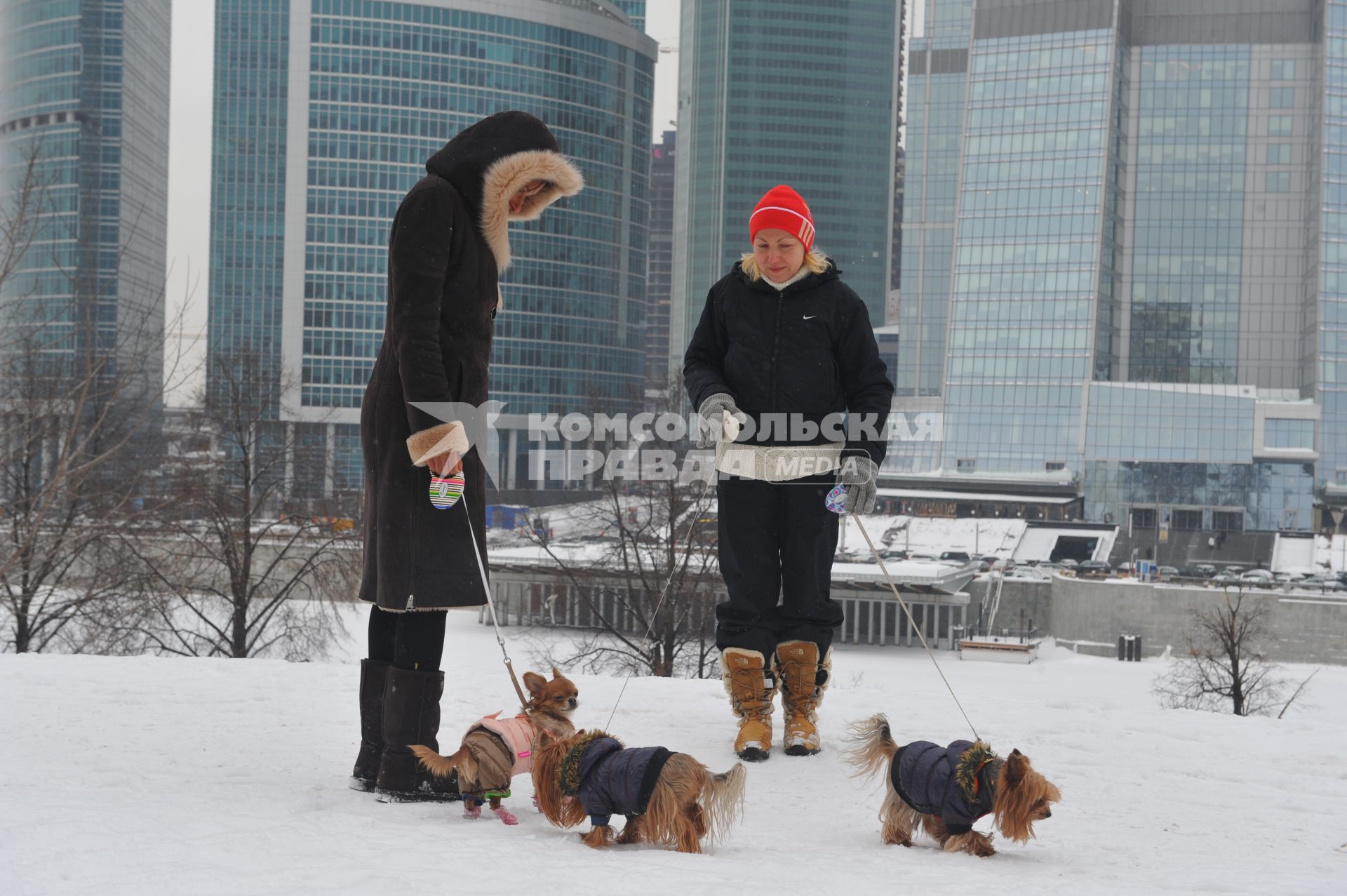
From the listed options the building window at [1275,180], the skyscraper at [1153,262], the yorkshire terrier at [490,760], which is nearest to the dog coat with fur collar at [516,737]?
the yorkshire terrier at [490,760]

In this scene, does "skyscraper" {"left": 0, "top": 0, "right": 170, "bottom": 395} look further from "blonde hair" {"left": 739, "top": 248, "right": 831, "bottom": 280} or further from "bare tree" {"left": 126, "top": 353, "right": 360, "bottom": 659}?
"blonde hair" {"left": 739, "top": 248, "right": 831, "bottom": 280}

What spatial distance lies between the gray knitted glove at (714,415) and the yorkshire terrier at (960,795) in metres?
1.46

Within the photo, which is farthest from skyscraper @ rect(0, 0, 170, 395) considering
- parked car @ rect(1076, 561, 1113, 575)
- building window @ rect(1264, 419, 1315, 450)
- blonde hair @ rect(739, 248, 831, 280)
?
blonde hair @ rect(739, 248, 831, 280)

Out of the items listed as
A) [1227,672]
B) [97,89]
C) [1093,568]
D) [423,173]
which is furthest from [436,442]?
[97,89]

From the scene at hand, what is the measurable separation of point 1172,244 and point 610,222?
38686 millimetres

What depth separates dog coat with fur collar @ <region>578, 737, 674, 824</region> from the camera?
9.56ft

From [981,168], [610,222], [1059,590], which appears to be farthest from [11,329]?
[610,222]

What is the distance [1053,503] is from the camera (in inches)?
2830

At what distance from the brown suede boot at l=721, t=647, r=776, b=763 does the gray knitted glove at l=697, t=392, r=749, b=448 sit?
767mm

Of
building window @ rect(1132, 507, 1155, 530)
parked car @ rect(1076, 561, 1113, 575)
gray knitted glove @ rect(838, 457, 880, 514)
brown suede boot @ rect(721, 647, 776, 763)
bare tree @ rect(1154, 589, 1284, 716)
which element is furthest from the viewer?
building window @ rect(1132, 507, 1155, 530)

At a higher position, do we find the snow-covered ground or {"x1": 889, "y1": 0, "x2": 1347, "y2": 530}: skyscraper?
{"x1": 889, "y1": 0, "x2": 1347, "y2": 530}: skyscraper

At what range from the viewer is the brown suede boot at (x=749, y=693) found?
4.27 metres

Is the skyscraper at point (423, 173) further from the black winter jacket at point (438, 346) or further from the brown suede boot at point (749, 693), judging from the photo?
the black winter jacket at point (438, 346)

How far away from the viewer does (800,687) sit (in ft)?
14.4
